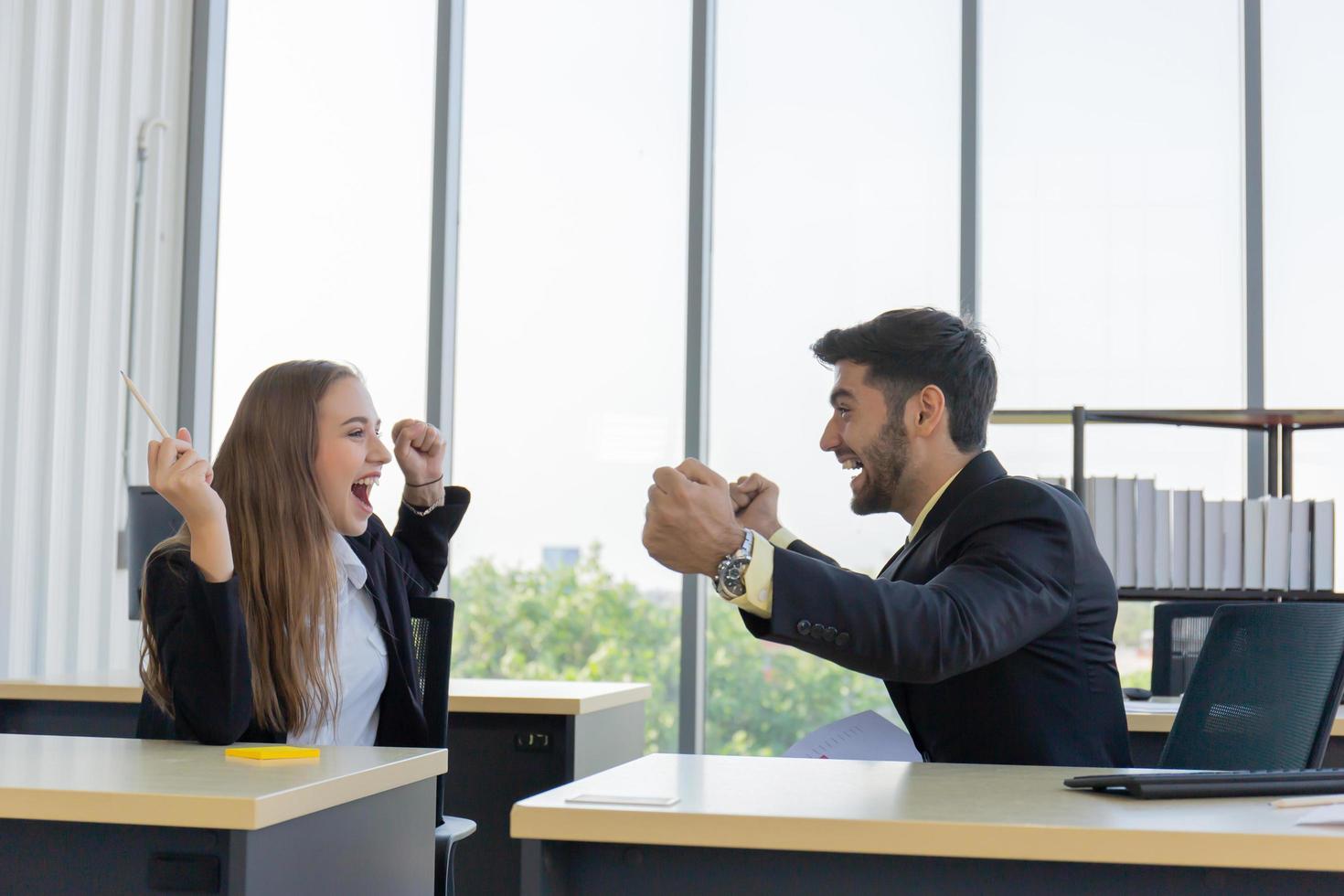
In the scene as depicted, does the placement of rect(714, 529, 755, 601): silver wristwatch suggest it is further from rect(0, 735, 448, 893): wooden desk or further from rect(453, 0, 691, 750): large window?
rect(453, 0, 691, 750): large window

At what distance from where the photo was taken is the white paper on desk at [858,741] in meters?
1.80

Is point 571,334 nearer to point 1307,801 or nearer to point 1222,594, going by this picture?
point 1222,594

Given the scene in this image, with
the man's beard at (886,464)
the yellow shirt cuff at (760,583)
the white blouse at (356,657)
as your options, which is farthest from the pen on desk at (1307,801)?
the white blouse at (356,657)

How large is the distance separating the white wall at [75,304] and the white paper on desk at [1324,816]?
3.64 metres

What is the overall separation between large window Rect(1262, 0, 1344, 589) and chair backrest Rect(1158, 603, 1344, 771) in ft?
8.47

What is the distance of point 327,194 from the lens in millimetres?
4840

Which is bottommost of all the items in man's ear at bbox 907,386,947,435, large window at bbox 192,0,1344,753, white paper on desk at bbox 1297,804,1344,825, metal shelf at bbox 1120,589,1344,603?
white paper on desk at bbox 1297,804,1344,825

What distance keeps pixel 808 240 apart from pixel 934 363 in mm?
2563

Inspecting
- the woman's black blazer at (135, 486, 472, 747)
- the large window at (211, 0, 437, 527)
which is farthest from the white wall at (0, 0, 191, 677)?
the woman's black blazer at (135, 486, 472, 747)

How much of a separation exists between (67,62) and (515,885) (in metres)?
2.87

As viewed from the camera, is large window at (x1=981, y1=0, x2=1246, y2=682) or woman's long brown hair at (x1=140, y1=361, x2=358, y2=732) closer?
woman's long brown hair at (x1=140, y1=361, x2=358, y2=732)

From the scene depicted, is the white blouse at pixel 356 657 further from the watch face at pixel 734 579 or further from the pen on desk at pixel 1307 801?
the pen on desk at pixel 1307 801

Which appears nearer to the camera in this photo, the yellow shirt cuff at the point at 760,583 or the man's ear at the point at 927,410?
the yellow shirt cuff at the point at 760,583

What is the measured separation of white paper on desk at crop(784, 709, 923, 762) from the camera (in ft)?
5.92
